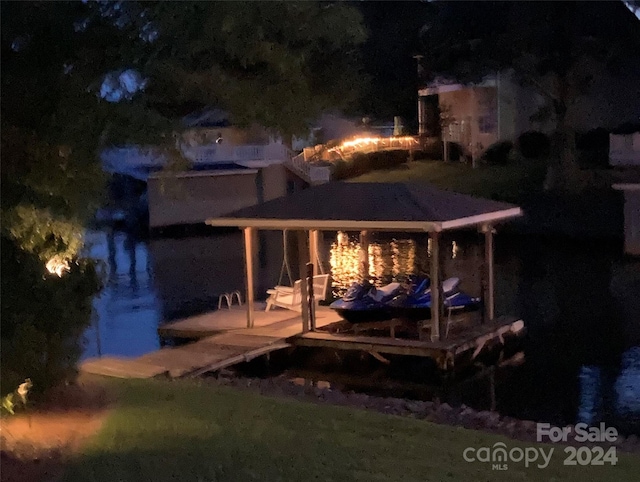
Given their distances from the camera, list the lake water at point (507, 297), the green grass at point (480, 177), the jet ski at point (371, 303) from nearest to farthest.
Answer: the lake water at point (507, 297) < the jet ski at point (371, 303) < the green grass at point (480, 177)

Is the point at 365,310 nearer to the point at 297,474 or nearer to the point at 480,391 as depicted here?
the point at 480,391

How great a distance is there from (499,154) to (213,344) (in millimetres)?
28199

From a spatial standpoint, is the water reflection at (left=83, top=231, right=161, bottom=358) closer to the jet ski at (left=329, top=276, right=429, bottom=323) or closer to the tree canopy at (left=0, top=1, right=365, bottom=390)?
the tree canopy at (left=0, top=1, right=365, bottom=390)

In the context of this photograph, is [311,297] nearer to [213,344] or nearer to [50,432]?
[213,344]

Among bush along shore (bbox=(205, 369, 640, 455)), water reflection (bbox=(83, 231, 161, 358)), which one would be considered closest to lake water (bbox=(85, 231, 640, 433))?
water reflection (bbox=(83, 231, 161, 358))

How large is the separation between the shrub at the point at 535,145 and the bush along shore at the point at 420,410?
28.6 meters

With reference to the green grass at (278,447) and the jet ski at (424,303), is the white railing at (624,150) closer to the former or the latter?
the jet ski at (424,303)

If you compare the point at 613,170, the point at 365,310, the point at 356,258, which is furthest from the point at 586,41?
the point at 365,310

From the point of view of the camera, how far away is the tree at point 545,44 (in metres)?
32.2

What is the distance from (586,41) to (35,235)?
29.2 meters

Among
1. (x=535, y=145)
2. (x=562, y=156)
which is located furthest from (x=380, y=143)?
(x=562, y=156)

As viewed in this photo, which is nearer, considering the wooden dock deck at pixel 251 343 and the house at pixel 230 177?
the wooden dock deck at pixel 251 343

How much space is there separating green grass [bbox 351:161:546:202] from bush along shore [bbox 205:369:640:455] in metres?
24.5

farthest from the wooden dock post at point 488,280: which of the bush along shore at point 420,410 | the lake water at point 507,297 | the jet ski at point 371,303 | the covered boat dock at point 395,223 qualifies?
the bush along shore at point 420,410
